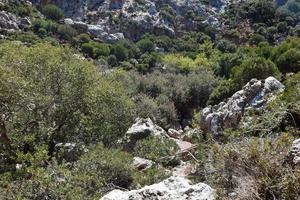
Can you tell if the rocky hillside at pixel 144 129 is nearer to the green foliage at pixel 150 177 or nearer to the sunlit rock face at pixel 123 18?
the green foliage at pixel 150 177

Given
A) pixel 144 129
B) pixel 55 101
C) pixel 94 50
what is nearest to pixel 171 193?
pixel 55 101

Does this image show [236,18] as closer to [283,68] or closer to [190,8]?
[190,8]

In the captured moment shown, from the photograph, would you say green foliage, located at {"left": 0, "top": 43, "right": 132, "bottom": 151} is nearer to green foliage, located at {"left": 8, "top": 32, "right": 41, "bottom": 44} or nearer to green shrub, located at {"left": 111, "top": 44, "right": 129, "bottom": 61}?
green foliage, located at {"left": 8, "top": 32, "right": 41, "bottom": 44}

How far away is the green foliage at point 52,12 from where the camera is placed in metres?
63.3

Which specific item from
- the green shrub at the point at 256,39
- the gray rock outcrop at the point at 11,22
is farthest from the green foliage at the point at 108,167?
the green shrub at the point at 256,39

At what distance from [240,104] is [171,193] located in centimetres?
1281

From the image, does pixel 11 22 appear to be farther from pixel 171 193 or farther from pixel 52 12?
pixel 171 193

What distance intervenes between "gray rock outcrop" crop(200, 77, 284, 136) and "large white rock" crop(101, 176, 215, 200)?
11161 millimetres

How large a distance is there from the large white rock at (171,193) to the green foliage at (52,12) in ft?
199

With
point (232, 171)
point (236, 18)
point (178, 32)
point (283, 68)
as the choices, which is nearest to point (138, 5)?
point (178, 32)

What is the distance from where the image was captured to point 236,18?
228 ft

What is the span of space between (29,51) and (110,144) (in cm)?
492

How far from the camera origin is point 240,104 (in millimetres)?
18062

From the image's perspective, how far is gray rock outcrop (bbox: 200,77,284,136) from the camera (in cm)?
1708
